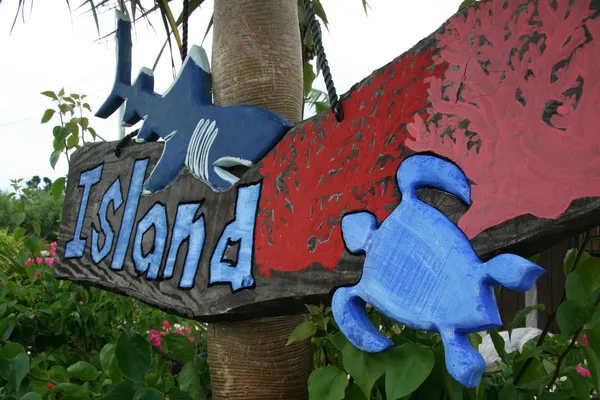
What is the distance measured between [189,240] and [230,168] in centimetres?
20

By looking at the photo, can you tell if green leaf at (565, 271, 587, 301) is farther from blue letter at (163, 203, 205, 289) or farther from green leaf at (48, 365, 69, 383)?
green leaf at (48, 365, 69, 383)

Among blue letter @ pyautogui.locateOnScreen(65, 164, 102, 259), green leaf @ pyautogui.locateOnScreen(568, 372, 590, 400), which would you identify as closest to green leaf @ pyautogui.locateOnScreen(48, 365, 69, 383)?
blue letter @ pyautogui.locateOnScreen(65, 164, 102, 259)

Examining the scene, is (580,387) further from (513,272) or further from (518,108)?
(518,108)

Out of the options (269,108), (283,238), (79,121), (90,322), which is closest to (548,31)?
(283,238)

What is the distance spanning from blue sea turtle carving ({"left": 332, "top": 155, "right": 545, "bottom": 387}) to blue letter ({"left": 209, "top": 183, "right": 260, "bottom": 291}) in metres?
0.26

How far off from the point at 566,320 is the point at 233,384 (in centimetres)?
69

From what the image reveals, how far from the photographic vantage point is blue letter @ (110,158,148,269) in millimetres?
1473

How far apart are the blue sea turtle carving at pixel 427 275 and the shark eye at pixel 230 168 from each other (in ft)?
1.16

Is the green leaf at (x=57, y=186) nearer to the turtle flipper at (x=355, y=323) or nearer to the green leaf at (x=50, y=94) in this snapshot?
the green leaf at (x=50, y=94)

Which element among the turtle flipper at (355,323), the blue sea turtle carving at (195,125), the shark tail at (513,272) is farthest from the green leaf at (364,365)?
the blue sea turtle carving at (195,125)

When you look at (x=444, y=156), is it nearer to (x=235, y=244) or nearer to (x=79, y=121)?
(x=235, y=244)

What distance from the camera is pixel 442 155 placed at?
0.78 m

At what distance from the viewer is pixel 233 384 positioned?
118 cm

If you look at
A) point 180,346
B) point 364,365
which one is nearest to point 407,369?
point 364,365
